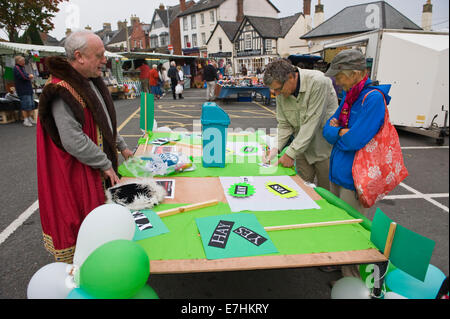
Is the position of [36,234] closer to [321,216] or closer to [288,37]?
[321,216]

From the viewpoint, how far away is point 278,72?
2.40 meters

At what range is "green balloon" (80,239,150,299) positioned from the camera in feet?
3.69

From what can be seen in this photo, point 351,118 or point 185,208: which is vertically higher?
point 351,118

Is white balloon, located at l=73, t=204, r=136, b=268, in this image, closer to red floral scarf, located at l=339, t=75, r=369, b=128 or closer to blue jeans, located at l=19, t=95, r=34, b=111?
red floral scarf, located at l=339, t=75, r=369, b=128

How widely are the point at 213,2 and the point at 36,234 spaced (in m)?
41.4

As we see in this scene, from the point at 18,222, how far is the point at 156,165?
6.88 feet

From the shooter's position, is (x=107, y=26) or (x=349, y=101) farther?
(x=107, y=26)

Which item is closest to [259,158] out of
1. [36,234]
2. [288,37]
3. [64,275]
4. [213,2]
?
[64,275]

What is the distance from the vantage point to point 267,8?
40.4m

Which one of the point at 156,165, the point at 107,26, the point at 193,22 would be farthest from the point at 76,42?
the point at 107,26

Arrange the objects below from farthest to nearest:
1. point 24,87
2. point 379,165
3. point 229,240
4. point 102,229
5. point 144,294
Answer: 1. point 24,87
2. point 379,165
3. point 229,240
4. point 102,229
5. point 144,294

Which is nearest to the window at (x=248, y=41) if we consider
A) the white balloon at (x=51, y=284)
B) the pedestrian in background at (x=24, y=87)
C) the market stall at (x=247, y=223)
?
the pedestrian in background at (x=24, y=87)

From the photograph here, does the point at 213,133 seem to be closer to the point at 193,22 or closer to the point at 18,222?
the point at 18,222

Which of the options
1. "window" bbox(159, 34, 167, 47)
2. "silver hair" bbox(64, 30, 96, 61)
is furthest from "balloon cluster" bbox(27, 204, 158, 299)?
"window" bbox(159, 34, 167, 47)
